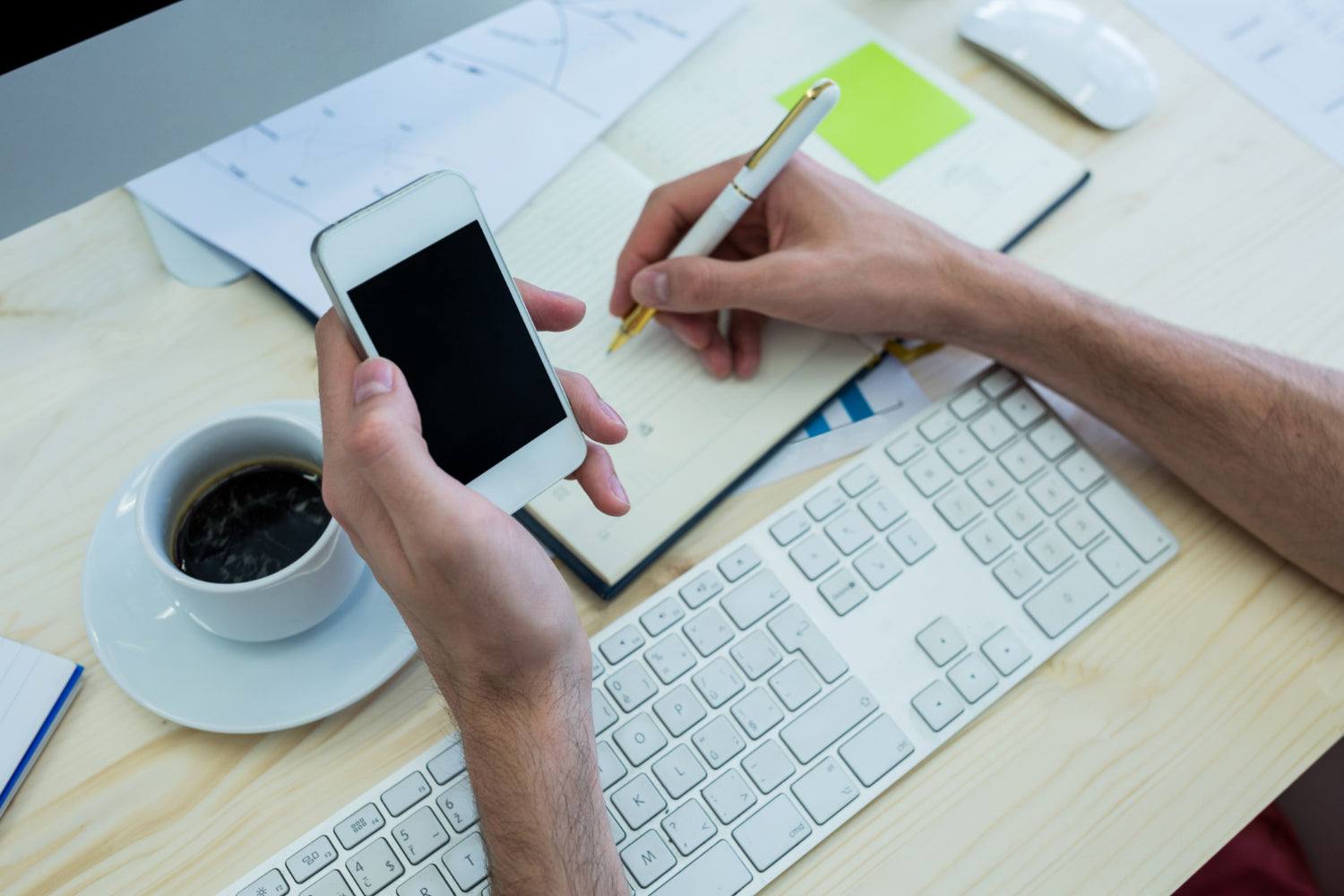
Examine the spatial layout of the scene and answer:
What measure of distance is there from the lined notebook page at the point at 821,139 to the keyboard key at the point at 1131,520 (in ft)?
0.65

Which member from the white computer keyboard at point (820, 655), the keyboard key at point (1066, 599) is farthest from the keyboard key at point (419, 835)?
the keyboard key at point (1066, 599)

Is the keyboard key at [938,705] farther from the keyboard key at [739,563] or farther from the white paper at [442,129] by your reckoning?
the white paper at [442,129]

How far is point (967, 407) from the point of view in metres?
0.56

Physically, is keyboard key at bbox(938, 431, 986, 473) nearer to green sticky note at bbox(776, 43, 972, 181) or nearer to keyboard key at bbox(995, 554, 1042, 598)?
keyboard key at bbox(995, 554, 1042, 598)

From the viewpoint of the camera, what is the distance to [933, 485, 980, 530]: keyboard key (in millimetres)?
529

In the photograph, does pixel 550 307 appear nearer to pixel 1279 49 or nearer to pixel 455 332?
pixel 455 332

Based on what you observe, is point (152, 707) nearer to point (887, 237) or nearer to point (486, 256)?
point (486, 256)

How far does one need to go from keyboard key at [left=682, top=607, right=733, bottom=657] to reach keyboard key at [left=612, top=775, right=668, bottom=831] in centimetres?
7

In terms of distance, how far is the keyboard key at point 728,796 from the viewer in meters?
0.45

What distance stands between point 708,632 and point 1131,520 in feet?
0.85

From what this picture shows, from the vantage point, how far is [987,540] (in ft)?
1.73

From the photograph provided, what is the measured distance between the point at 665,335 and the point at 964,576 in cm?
23

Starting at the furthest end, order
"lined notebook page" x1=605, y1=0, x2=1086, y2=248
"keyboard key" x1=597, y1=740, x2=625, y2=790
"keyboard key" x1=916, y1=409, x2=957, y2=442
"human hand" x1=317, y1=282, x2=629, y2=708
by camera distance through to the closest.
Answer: "lined notebook page" x1=605, y1=0, x2=1086, y2=248
"keyboard key" x1=916, y1=409, x2=957, y2=442
"keyboard key" x1=597, y1=740, x2=625, y2=790
"human hand" x1=317, y1=282, x2=629, y2=708

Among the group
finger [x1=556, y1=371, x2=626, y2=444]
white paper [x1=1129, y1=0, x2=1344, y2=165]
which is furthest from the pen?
white paper [x1=1129, y1=0, x2=1344, y2=165]
